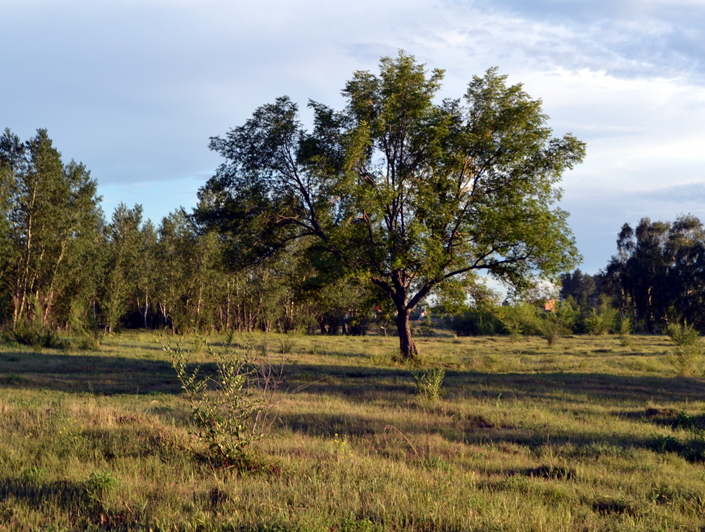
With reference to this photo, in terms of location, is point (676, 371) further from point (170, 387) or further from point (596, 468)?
point (170, 387)

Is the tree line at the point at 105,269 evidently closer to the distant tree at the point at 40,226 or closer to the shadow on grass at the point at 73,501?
the distant tree at the point at 40,226

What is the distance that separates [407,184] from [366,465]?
16.3 meters

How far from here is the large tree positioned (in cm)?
1931

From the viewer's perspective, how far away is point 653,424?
9781 millimetres

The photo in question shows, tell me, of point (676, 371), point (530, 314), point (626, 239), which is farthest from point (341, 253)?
point (626, 239)

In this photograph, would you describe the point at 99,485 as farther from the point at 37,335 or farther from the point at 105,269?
the point at 105,269

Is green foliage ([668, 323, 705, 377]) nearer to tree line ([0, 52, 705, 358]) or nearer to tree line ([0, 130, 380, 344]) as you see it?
tree line ([0, 52, 705, 358])

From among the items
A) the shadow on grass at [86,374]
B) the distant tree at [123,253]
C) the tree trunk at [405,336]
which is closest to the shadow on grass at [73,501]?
the shadow on grass at [86,374]

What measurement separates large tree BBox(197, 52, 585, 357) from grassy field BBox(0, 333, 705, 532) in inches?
309

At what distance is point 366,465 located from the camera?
5.79m

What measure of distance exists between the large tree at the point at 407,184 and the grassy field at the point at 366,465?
25.7 feet

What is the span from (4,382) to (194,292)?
35.4 meters

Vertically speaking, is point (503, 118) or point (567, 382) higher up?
point (503, 118)

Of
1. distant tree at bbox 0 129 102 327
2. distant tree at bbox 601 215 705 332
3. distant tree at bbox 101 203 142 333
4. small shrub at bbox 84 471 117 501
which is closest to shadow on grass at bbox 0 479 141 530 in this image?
small shrub at bbox 84 471 117 501
